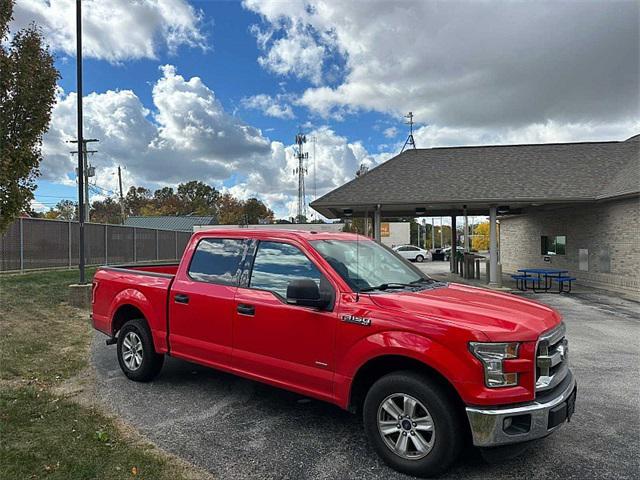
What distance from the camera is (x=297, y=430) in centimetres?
418

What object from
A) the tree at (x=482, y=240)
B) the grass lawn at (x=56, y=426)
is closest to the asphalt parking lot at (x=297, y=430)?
the grass lawn at (x=56, y=426)

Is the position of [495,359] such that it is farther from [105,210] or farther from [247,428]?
[105,210]

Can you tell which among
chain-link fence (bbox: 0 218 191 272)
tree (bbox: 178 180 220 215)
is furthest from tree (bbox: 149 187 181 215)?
chain-link fence (bbox: 0 218 191 272)

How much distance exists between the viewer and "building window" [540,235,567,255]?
20.1 metres

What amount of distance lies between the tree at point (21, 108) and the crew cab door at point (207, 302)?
10.5ft

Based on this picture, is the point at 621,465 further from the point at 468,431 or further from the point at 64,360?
the point at 64,360

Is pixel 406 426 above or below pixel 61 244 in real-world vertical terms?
below

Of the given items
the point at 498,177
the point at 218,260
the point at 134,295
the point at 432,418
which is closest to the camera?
the point at 432,418

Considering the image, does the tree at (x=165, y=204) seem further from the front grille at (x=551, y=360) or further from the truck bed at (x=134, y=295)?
the front grille at (x=551, y=360)

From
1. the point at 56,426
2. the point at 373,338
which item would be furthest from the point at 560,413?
the point at 56,426

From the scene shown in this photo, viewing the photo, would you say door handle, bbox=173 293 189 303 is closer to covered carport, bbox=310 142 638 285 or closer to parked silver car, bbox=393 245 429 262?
covered carport, bbox=310 142 638 285

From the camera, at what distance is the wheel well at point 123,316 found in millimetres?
5813

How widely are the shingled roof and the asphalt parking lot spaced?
1047cm

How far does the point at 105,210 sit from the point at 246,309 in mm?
94655
